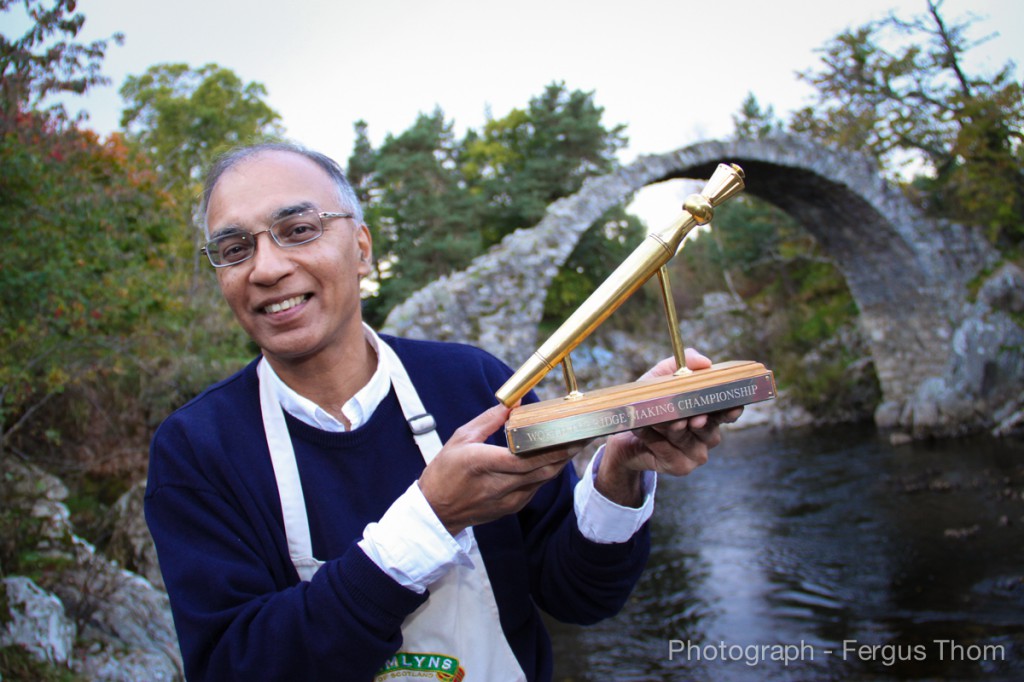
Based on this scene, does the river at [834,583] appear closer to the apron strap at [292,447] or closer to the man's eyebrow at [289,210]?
the apron strap at [292,447]

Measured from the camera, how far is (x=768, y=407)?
17312 mm

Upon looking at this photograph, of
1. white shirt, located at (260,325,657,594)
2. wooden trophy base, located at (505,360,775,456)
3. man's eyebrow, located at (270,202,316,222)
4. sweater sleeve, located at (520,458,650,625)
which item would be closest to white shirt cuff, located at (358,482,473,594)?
white shirt, located at (260,325,657,594)

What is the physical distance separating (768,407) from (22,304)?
1561cm

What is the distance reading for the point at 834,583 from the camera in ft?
19.2

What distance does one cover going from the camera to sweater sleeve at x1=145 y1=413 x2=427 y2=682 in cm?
132

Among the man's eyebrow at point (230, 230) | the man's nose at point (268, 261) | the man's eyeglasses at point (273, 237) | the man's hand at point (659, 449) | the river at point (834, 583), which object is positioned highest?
the man's eyebrow at point (230, 230)

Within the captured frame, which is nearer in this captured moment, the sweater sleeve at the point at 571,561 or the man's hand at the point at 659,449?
the man's hand at the point at 659,449

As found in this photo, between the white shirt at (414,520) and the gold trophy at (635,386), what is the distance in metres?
0.22

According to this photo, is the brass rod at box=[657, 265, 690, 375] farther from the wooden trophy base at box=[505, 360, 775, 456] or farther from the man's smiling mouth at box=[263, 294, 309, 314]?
the man's smiling mouth at box=[263, 294, 309, 314]

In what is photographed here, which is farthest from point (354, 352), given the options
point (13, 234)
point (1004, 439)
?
point (1004, 439)

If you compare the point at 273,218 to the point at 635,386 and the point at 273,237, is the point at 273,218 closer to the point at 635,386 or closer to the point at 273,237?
the point at 273,237

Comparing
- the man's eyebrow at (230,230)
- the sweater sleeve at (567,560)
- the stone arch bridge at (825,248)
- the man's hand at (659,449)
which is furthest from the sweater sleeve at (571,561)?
the stone arch bridge at (825,248)

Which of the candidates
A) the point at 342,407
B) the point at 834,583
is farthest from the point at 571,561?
the point at 834,583

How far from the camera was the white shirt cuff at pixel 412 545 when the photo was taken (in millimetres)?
1325
